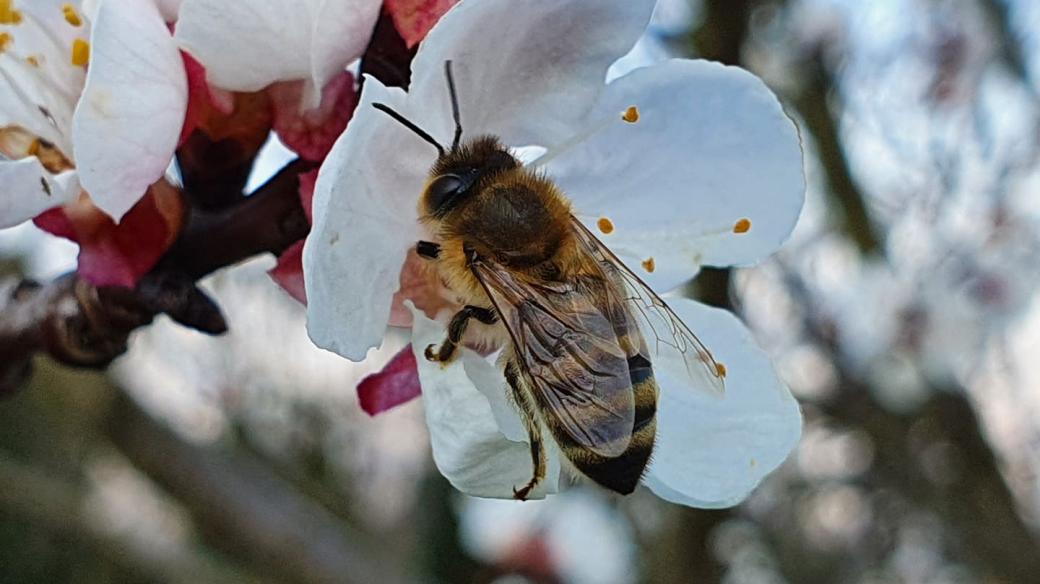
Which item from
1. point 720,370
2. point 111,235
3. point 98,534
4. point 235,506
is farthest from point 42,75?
point 98,534

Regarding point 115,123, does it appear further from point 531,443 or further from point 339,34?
point 531,443

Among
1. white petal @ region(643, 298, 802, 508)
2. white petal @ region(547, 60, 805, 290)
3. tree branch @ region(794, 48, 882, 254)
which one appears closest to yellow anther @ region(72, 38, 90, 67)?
white petal @ region(547, 60, 805, 290)

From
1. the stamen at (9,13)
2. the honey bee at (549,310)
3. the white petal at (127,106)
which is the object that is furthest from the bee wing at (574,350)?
the stamen at (9,13)

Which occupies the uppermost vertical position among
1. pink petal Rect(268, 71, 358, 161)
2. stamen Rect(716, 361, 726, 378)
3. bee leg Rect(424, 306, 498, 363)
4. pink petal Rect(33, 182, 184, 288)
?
pink petal Rect(268, 71, 358, 161)

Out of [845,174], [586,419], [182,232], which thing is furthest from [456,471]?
[845,174]

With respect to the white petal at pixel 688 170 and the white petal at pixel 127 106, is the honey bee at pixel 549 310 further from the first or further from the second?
the white petal at pixel 127 106

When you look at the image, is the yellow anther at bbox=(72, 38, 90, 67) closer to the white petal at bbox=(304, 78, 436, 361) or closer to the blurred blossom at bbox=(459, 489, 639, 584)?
the white petal at bbox=(304, 78, 436, 361)

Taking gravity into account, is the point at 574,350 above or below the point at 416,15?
below
